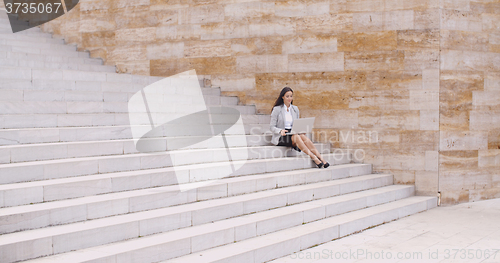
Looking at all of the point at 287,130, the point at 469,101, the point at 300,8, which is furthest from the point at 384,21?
the point at 287,130

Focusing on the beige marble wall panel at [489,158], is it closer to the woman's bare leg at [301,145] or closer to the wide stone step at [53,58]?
the woman's bare leg at [301,145]

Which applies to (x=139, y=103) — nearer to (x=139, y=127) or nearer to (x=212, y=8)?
(x=139, y=127)

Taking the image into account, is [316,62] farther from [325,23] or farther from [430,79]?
[430,79]

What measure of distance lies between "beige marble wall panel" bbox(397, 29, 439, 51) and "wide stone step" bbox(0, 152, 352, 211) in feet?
9.80

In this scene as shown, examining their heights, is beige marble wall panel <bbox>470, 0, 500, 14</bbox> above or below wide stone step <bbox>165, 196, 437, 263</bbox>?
above

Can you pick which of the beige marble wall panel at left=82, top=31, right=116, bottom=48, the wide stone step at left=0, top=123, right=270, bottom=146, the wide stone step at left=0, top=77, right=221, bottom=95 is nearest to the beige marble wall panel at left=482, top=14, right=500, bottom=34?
the wide stone step at left=0, top=123, right=270, bottom=146

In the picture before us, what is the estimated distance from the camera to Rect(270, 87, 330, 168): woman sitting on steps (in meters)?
7.61

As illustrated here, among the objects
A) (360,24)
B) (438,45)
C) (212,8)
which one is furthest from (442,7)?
(212,8)

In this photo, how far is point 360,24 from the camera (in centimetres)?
880

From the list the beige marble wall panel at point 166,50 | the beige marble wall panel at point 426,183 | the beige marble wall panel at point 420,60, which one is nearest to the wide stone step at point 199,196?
the beige marble wall panel at point 426,183

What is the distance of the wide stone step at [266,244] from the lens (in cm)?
403

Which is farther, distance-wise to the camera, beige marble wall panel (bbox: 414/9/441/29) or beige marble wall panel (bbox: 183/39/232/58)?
beige marble wall panel (bbox: 183/39/232/58)

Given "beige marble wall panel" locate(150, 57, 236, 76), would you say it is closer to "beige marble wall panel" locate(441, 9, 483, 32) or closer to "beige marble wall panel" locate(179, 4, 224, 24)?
"beige marble wall panel" locate(179, 4, 224, 24)

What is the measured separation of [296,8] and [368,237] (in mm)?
4855
